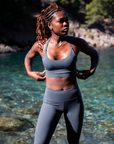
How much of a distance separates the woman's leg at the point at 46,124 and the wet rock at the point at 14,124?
8.19 ft

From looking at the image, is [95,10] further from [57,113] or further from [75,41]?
[57,113]

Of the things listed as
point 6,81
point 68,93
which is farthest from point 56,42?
point 6,81

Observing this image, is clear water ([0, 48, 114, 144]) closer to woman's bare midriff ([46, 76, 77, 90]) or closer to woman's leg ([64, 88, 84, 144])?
woman's leg ([64, 88, 84, 144])

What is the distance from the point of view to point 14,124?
486 centimetres

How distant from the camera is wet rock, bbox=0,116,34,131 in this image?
4.66 m

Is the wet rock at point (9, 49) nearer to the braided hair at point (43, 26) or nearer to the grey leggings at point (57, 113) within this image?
the braided hair at point (43, 26)

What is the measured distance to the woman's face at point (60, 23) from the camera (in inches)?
90.2

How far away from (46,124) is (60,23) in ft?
4.09

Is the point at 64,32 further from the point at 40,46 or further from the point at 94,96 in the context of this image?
the point at 94,96

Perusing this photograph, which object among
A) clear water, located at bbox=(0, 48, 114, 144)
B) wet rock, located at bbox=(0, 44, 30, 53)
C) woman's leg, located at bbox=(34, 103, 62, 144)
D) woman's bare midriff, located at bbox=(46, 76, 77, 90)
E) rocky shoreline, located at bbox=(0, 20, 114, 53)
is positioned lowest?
Result: wet rock, located at bbox=(0, 44, 30, 53)

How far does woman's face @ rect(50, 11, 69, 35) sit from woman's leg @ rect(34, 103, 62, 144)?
0.94 meters

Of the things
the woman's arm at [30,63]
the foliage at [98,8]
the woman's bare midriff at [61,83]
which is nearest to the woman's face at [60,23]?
the woman's arm at [30,63]

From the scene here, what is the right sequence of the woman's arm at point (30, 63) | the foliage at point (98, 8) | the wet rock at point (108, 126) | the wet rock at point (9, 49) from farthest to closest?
the foliage at point (98, 8), the wet rock at point (9, 49), the wet rock at point (108, 126), the woman's arm at point (30, 63)

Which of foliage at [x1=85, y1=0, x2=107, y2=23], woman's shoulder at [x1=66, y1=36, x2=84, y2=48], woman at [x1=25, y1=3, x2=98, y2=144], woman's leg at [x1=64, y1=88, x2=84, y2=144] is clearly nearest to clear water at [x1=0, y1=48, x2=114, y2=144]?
woman's leg at [x1=64, y1=88, x2=84, y2=144]
